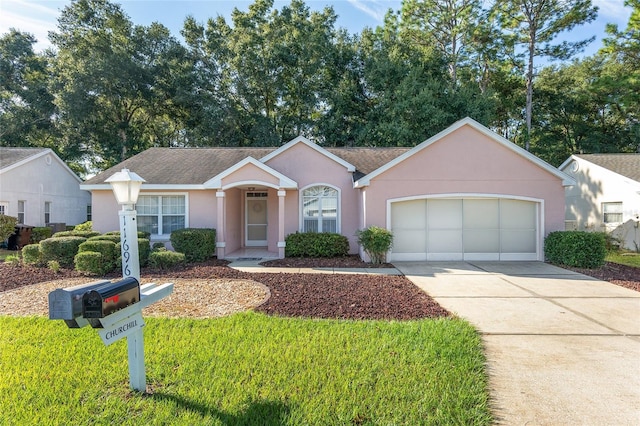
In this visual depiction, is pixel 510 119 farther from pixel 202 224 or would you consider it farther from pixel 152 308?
pixel 152 308

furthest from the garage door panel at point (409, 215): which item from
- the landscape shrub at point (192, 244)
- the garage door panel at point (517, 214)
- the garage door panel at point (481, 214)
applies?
the landscape shrub at point (192, 244)

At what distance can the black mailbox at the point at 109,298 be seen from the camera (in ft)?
8.65

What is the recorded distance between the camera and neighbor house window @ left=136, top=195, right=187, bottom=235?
517 inches

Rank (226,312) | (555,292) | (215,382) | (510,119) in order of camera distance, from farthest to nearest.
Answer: (510,119), (555,292), (226,312), (215,382)

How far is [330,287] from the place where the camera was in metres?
7.71

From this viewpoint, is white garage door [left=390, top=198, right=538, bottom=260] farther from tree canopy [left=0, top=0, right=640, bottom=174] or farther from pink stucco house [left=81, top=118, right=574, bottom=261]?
tree canopy [left=0, top=0, right=640, bottom=174]

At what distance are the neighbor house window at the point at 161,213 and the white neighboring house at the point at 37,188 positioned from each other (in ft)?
29.9

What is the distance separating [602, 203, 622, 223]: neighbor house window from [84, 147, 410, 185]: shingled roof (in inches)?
412

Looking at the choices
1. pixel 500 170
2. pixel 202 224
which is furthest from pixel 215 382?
pixel 500 170

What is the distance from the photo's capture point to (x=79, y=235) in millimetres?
11586

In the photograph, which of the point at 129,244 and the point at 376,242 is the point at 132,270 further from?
the point at 376,242

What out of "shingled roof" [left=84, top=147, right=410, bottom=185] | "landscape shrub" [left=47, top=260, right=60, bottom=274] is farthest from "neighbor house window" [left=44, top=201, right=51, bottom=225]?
"landscape shrub" [left=47, top=260, right=60, bottom=274]

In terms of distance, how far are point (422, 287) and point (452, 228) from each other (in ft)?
15.9

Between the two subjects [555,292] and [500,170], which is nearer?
[555,292]
